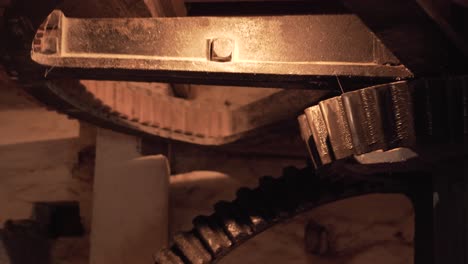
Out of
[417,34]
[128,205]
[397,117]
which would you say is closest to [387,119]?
[397,117]

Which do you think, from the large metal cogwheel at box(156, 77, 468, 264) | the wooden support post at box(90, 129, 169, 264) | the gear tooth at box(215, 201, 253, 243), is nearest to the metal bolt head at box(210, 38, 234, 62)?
the large metal cogwheel at box(156, 77, 468, 264)

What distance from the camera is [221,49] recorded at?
1146 mm

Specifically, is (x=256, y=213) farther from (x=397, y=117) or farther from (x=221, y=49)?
(x=397, y=117)

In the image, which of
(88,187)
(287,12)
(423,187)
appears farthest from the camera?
(88,187)

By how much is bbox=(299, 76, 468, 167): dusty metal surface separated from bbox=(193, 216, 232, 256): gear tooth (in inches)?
19.9

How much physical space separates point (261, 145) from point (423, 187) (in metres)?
0.73

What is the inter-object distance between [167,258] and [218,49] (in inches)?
20.6

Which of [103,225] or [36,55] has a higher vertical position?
[36,55]

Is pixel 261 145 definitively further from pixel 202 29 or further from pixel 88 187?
pixel 202 29

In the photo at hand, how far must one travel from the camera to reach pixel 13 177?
84.7 inches

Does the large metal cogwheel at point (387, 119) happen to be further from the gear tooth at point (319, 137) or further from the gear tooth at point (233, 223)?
the gear tooth at point (233, 223)

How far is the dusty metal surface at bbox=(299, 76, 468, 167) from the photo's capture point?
0.93 m

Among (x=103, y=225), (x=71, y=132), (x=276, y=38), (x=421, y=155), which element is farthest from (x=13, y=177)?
(x=421, y=155)

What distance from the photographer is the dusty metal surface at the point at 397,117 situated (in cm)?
93
